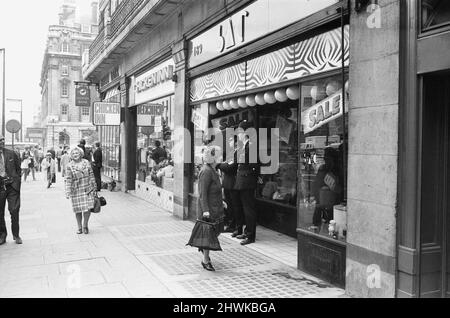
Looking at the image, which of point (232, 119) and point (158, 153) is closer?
point (232, 119)

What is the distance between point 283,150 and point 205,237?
11.7ft

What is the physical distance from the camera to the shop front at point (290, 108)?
18.5 feet

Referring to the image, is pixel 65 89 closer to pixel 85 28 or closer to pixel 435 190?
pixel 85 28

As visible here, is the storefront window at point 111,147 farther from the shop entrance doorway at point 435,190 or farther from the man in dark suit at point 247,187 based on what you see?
the shop entrance doorway at point 435,190

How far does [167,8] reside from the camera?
10.9 m

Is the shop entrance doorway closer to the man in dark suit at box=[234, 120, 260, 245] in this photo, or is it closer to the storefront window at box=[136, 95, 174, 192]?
the man in dark suit at box=[234, 120, 260, 245]

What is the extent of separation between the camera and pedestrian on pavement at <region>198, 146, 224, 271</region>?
6094 mm

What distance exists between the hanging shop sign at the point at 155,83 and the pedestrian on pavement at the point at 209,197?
580 cm

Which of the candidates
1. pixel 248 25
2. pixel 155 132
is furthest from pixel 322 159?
pixel 155 132

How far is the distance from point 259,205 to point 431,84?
550 centimetres

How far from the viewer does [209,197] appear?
6.16m

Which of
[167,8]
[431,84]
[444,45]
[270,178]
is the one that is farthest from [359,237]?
→ [167,8]

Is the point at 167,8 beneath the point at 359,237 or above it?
above
